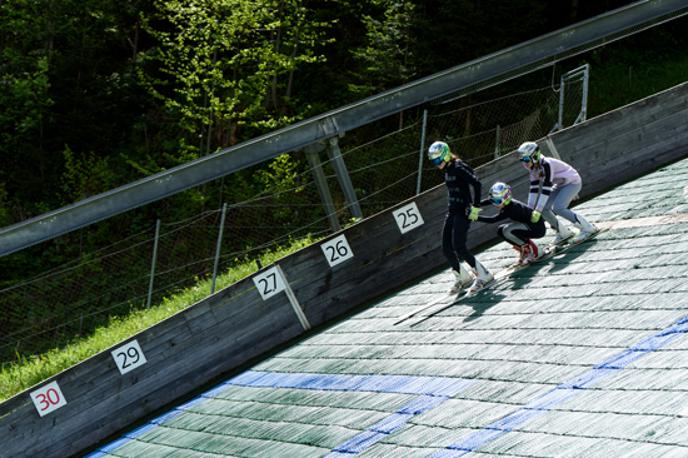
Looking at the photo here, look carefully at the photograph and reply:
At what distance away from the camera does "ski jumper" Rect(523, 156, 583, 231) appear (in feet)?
43.0

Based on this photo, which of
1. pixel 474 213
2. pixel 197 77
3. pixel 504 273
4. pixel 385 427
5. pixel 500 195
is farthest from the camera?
pixel 197 77

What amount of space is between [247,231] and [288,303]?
8.40 m

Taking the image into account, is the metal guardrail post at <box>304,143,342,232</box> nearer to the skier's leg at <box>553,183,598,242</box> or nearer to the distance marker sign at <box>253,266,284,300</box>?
the distance marker sign at <box>253,266,284,300</box>

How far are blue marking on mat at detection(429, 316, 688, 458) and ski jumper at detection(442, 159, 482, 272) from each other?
4.03 meters

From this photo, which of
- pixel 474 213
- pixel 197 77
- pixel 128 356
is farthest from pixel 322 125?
pixel 197 77

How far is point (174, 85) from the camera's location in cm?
3638

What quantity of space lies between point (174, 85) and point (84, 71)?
147 inches

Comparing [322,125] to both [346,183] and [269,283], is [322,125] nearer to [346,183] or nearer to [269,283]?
[346,183]

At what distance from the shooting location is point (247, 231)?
75.3ft

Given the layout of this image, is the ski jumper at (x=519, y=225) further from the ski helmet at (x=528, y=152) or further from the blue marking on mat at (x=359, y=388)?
the blue marking on mat at (x=359, y=388)

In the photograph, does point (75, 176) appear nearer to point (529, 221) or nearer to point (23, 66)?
point (23, 66)

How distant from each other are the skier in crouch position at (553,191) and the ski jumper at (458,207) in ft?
2.73

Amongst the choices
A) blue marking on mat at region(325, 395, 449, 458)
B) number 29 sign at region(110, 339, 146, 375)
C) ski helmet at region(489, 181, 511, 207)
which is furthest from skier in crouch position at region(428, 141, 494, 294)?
number 29 sign at region(110, 339, 146, 375)

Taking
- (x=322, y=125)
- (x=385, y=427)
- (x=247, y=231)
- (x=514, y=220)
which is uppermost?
(x=322, y=125)
